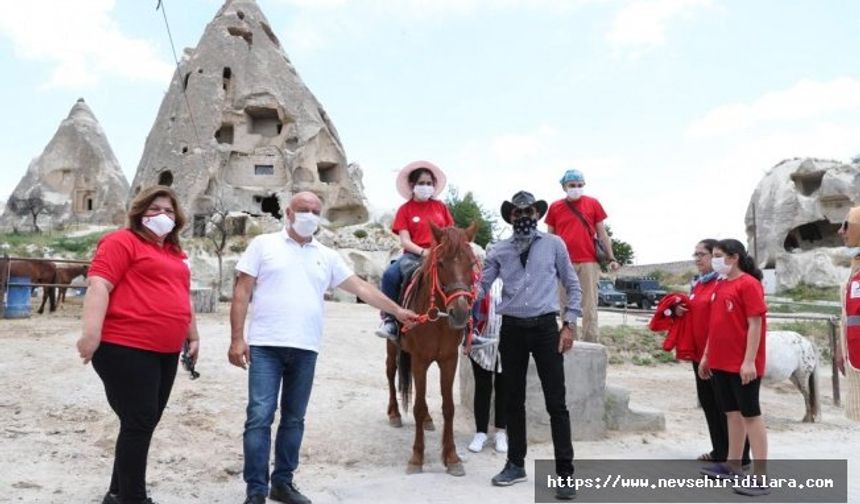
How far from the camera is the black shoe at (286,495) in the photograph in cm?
408

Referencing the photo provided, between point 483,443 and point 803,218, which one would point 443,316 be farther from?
point 803,218

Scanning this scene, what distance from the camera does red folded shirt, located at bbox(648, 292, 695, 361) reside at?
5.74m

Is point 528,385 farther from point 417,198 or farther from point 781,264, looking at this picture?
point 781,264

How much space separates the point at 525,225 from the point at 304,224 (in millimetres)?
1693

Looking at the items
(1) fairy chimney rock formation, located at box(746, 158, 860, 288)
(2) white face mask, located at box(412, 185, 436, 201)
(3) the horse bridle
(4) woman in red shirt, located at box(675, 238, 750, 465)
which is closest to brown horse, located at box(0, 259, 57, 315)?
(2) white face mask, located at box(412, 185, 436, 201)

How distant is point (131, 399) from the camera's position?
3414 millimetres

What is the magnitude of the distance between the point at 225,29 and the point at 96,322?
3911cm

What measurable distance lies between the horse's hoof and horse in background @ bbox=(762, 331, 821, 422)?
483cm

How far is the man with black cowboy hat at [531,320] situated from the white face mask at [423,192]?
130 cm

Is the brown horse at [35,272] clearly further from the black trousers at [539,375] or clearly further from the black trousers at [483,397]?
the black trousers at [539,375]

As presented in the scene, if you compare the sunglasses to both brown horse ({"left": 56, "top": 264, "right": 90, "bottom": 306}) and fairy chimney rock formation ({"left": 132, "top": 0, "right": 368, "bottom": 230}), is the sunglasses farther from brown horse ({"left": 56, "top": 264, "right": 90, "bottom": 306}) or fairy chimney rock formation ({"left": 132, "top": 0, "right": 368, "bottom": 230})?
fairy chimney rock formation ({"left": 132, "top": 0, "right": 368, "bottom": 230})

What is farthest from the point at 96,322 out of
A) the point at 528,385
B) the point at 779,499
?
the point at 779,499

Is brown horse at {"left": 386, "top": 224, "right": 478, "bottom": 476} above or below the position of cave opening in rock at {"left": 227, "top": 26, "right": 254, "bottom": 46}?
below

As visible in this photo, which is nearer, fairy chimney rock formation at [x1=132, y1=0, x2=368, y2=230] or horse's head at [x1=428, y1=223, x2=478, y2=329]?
horse's head at [x1=428, y1=223, x2=478, y2=329]
